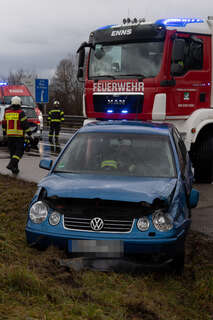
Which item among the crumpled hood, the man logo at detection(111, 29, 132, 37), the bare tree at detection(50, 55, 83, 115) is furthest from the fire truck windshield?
the bare tree at detection(50, 55, 83, 115)

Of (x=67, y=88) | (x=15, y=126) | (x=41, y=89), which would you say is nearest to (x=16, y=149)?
(x=15, y=126)

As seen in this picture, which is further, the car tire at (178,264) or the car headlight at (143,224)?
the car tire at (178,264)

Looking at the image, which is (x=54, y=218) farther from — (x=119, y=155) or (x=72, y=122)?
(x=72, y=122)

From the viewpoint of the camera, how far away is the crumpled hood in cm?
461

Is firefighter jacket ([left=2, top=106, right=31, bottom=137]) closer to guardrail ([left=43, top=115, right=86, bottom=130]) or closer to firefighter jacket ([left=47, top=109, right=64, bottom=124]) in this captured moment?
firefighter jacket ([left=47, top=109, right=64, bottom=124])

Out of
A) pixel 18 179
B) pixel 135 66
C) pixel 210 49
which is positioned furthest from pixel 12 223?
pixel 210 49

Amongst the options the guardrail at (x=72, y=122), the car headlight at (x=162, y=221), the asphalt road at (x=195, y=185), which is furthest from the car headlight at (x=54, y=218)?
the guardrail at (x=72, y=122)

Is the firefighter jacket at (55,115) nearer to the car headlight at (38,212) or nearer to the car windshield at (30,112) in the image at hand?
the car windshield at (30,112)

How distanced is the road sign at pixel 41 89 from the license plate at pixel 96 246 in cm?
2954

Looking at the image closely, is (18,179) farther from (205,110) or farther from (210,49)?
(210,49)

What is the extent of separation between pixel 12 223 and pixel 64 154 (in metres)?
1.16

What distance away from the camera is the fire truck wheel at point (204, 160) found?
10820 millimetres

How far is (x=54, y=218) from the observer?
15.2 ft

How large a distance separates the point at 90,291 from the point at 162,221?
981 millimetres
